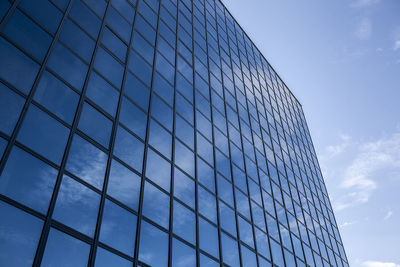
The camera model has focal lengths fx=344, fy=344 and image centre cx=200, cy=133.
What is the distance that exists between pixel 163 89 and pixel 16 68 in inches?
325

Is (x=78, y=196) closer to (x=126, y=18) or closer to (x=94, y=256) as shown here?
(x=94, y=256)

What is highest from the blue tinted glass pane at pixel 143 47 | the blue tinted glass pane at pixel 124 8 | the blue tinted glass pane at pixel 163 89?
the blue tinted glass pane at pixel 124 8

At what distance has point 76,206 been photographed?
1031 cm

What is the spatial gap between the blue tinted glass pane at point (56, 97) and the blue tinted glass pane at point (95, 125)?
0.46 m

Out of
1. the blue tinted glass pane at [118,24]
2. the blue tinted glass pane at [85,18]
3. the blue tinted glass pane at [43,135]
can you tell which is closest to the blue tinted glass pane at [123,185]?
the blue tinted glass pane at [43,135]

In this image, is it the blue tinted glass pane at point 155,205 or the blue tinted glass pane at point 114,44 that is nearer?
the blue tinted glass pane at point 155,205

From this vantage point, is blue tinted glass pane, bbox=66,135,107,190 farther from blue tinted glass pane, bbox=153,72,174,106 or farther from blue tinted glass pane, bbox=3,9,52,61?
blue tinted glass pane, bbox=153,72,174,106

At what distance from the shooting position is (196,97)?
2123cm

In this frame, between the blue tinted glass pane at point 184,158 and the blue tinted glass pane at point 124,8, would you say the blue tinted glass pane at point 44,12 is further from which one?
the blue tinted glass pane at point 184,158

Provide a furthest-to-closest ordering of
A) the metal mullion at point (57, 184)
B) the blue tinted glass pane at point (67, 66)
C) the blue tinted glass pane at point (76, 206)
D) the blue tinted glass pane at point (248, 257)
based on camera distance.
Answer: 1. the blue tinted glass pane at point (248, 257)
2. the blue tinted glass pane at point (67, 66)
3. the blue tinted glass pane at point (76, 206)
4. the metal mullion at point (57, 184)

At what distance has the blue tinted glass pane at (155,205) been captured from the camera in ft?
42.7

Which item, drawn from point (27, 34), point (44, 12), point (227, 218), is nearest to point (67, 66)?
point (27, 34)

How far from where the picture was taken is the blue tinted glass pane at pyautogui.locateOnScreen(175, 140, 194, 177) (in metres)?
16.4

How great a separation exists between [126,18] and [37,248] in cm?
1304
